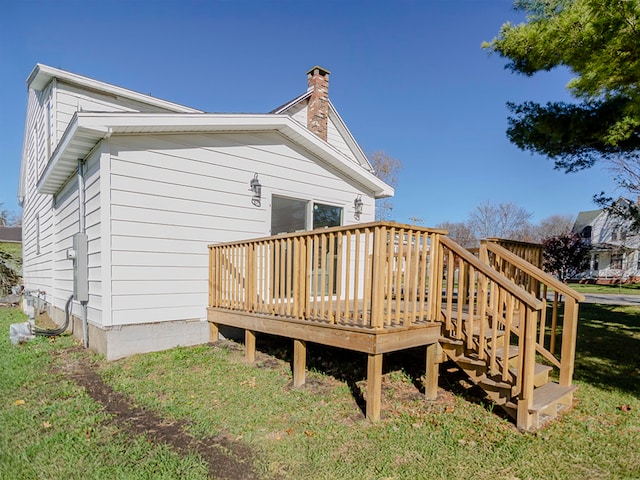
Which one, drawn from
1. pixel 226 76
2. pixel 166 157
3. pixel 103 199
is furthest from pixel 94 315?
pixel 226 76

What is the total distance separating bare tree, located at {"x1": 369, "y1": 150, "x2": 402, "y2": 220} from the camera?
76.5ft

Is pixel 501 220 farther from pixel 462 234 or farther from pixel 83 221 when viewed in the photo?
pixel 83 221

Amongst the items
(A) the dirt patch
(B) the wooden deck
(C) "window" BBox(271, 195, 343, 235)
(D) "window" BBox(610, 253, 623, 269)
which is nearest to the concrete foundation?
(A) the dirt patch

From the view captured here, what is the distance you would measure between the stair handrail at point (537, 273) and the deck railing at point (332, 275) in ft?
2.94

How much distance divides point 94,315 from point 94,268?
28.1 inches

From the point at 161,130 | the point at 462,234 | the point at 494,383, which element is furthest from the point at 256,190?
the point at 462,234

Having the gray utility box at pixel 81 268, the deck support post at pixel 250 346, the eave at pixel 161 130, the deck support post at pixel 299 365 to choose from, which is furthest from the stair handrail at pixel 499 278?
the gray utility box at pixel 81 268

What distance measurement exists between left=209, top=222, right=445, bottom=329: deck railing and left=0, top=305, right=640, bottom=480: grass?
2.79 ft

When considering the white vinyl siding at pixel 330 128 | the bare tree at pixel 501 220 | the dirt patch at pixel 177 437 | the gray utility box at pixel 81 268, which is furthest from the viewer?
the bare tree at pixel 501 220

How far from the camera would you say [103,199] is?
4.88m

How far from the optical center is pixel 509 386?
10.4 ft

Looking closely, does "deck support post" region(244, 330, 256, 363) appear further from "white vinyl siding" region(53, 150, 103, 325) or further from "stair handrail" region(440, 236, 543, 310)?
"stair handrail" region(440, 236, 543, 310)

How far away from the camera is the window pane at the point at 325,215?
715cm

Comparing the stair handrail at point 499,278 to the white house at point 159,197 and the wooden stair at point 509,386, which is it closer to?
the wooden stair at point 509,386
